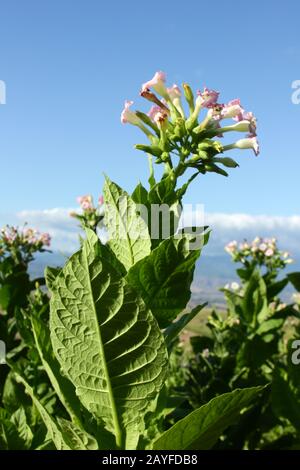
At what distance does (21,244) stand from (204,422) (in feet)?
18.3

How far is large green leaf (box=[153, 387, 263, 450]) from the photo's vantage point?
59.2 inches

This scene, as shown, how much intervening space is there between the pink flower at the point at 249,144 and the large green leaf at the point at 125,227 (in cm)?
83

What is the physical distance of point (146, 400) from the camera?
5.19 feet

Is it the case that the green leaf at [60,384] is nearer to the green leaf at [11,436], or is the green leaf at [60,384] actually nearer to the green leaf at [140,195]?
the green leaf at [140,195]

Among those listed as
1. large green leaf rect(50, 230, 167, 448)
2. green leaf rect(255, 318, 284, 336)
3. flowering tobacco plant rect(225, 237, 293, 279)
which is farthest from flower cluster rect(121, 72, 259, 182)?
flowering tobacco plant rect(225, 237, 293, 279)

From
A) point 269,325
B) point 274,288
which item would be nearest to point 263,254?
point 274,288

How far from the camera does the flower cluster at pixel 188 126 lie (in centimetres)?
209

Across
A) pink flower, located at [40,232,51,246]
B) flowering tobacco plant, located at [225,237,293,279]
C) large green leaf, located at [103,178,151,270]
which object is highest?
large green leaf, located at [103,178,151,270]

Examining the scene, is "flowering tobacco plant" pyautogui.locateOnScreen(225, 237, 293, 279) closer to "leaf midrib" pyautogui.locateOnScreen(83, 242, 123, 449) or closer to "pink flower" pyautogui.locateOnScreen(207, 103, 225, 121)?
"pink flower" pyautogui.locateOnScreen(207, 103, 225, 121)

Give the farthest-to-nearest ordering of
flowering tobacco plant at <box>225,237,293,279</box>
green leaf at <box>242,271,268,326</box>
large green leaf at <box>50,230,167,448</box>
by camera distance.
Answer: flowering tobacco plant at <box>225,237,293,279</box>
green leaf at <box>242,271,268,326</box>
large green leaf at <box>50,230,167,448</box>

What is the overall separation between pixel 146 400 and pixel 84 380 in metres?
0.20

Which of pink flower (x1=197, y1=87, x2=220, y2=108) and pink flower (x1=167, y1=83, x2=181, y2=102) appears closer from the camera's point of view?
pink flower (x1=197, y1=87, x2=220, y2=108)

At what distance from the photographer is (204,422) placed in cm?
154

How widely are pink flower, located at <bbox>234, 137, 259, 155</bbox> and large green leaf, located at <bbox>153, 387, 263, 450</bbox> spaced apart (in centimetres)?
125
